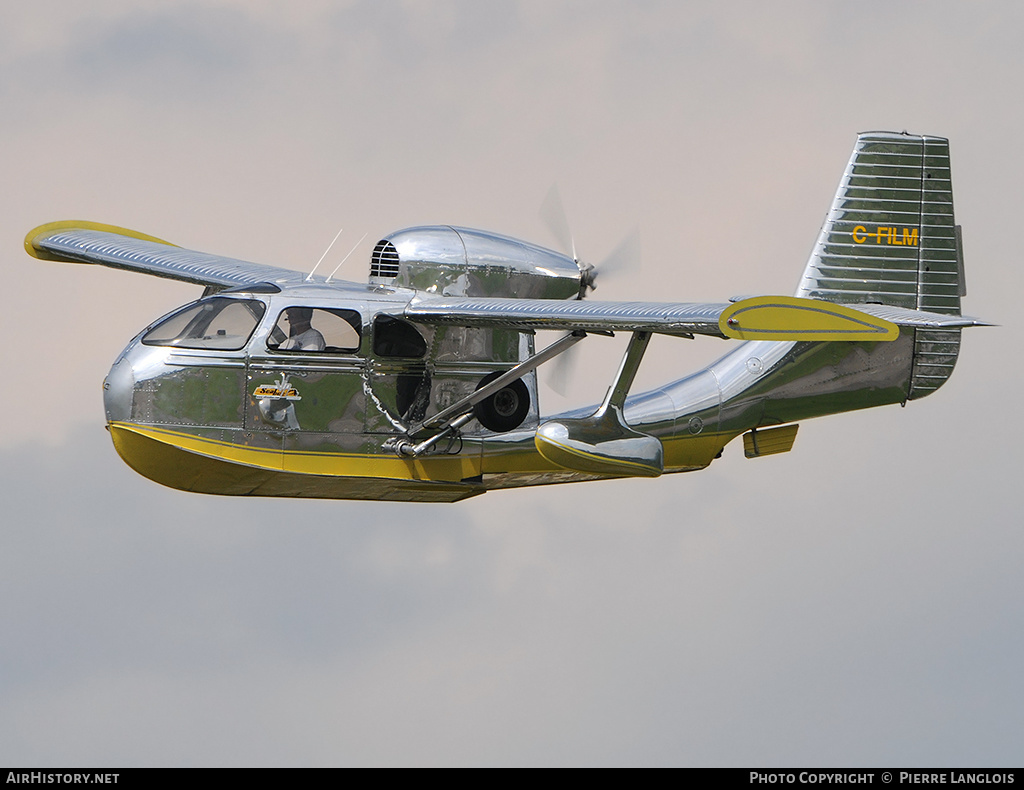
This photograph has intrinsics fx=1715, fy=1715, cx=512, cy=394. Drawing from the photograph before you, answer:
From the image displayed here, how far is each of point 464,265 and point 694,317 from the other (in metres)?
4.67

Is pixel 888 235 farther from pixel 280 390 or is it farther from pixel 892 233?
pixel 280 390

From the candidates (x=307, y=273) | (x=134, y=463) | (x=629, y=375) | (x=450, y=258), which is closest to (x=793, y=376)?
(x=629, y=375)

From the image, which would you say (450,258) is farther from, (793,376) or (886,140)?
(886,140)

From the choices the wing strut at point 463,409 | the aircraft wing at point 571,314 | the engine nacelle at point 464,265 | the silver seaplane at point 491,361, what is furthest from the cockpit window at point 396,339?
the wing strut at point 463,409

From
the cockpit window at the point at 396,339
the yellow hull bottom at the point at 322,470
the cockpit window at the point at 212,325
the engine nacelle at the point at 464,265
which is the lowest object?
the yellow hull bottom at the point at 322,470

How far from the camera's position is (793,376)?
2975 centimetres

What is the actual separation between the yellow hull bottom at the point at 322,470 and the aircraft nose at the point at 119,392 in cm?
16

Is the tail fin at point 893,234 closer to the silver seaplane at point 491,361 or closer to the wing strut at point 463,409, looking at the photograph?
the silver seaplane at point 491,361

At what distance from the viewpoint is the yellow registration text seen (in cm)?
3034

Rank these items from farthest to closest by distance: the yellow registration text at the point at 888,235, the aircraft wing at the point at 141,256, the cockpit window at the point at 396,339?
the aircraft wing at the point at 141,256 < the yellow registration text at the point at 888,235 < the cockpit window at the point at 396,339

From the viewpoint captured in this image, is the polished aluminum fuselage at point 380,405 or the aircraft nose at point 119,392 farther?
the polished aluminum fuselage at point 380,405

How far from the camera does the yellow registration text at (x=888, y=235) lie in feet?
99.6

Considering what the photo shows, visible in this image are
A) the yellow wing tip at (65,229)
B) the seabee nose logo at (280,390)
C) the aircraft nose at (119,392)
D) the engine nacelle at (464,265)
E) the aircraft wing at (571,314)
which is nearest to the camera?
the aircraft wing at (571,314)

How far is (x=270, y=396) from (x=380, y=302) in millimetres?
2332
